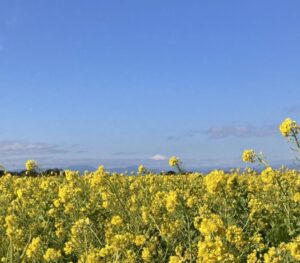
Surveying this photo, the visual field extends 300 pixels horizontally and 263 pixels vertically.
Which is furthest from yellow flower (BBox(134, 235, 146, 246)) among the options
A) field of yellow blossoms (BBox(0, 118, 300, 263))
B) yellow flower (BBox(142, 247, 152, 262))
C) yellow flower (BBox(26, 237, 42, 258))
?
yellow flower (BBox(26, 237, 42, 258))

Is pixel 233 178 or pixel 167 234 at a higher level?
pixel 233 178

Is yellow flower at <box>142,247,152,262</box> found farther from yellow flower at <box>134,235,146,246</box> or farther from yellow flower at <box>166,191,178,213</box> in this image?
yellow flower at <box>166,191,178,213</box>

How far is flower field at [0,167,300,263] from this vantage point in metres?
4.00

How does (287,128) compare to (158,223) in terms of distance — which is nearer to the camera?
(287,128)

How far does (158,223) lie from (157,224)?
0.11m

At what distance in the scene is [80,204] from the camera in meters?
6.72

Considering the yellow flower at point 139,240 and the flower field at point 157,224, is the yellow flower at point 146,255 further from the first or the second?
the yellow flower at point 139,240

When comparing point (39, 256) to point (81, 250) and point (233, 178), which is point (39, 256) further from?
point (233, 178)

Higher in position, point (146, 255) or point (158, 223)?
point (158, 223)

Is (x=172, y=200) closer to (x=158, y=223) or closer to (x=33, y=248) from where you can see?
(x=158, y=223)

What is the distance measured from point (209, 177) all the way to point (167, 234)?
0.77 meters

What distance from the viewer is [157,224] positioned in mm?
5562

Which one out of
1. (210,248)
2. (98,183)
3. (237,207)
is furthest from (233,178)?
(210,248)

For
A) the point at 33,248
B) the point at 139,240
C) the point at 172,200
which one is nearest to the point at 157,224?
the point at 172,200
